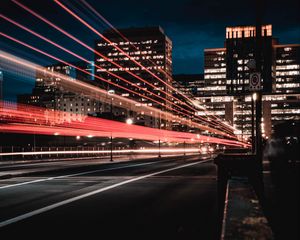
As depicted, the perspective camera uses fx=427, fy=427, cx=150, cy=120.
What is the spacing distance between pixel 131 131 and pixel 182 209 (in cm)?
5208

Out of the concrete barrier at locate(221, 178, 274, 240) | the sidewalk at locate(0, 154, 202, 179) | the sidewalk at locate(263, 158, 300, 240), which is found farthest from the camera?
the sidewalk at locate(0, 154, 202, 179)

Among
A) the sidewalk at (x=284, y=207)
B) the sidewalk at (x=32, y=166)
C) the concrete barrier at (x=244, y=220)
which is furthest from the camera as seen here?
the sidewalk at (x=32, y=166)

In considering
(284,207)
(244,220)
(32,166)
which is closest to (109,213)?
(284,207)

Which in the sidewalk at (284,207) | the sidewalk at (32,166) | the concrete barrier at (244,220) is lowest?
the sidewalk at (32,166)

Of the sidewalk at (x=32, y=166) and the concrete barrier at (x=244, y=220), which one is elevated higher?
the concrete barrier at (x=244, y=220)

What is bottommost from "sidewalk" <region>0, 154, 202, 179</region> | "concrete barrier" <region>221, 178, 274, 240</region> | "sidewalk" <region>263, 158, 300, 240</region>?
"sidewalk" <region>0, 154, 202, 179</region>

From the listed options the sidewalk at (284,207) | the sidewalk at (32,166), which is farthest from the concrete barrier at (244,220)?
the sidewalk at (32,166)

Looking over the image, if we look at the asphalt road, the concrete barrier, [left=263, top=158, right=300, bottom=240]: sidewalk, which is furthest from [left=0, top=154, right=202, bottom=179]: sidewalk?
the concrete barrier

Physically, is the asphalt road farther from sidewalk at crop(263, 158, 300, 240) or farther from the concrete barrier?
sidewalk at crop(263, 158, 300, 240)

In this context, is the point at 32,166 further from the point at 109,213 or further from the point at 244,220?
the point at 244,220

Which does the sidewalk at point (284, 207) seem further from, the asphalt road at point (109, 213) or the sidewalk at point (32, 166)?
the sidewalk at point (32, 166)

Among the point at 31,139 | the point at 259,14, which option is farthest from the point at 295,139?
the point at 31,139

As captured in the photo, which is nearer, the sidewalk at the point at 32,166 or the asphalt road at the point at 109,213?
the asphalt road at the point at 109,213

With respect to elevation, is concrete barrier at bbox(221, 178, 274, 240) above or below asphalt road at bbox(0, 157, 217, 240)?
above
